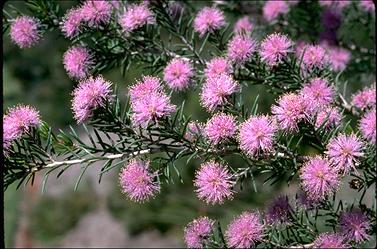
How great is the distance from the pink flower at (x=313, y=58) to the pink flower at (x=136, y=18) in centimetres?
35

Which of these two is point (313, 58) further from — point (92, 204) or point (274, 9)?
point (92, 204)

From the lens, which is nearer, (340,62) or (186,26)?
(186,26)

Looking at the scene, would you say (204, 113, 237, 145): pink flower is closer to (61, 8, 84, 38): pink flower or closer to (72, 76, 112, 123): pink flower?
(72, 76, 112, 123): pink flower

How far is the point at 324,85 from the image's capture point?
122cm

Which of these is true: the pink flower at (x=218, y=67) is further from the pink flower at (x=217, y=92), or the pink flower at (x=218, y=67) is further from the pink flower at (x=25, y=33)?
the pink flower at (x=25, y=33)

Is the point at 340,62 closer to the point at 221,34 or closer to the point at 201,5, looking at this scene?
the point at 221,34

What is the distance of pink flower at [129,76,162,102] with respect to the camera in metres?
1.07

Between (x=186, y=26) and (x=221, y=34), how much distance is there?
10 centimetres

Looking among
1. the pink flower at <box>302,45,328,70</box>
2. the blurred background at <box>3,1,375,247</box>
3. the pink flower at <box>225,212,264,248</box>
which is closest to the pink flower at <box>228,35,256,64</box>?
the pink flower at <box>302,45,328,70</box>

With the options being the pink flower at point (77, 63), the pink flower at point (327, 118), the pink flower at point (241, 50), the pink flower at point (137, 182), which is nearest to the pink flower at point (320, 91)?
the pink flower at point (327, 118)

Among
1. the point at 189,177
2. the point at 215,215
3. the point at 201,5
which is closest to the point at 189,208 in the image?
the point at 189,177

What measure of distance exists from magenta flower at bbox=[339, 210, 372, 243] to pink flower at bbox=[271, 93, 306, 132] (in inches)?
7.4

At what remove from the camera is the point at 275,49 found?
4.09 ft

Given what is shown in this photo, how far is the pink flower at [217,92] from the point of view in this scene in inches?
42.7
